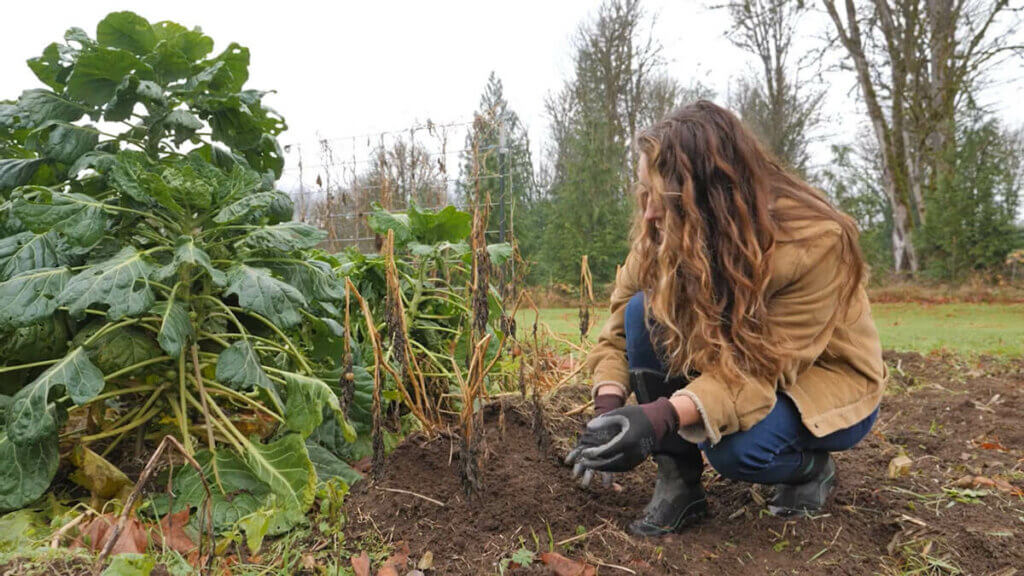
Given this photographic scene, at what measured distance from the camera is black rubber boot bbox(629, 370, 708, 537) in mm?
1845

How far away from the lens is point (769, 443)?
5.84ft

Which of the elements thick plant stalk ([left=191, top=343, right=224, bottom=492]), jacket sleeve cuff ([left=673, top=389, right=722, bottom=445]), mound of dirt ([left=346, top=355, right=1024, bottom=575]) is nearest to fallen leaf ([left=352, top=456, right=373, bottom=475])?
mound of dirt ([left=346, top=355, right=1024, bottom=575])

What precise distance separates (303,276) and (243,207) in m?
A: 0.30

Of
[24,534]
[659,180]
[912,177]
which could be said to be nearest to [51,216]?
[24,534]

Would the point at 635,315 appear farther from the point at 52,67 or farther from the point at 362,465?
the point at 52,67

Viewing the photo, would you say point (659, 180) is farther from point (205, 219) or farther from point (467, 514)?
point (205, 219)

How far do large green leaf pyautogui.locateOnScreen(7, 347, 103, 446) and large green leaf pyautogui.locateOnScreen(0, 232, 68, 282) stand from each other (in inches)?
12.6

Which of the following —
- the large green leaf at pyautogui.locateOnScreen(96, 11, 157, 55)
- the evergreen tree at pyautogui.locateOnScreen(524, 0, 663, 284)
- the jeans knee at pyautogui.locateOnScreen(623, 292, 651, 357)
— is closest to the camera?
the jeans knee at pyautogui.locateOnScreen(623, 292, 651, 357)

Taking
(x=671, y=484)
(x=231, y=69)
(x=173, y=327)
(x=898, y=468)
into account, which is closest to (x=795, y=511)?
(x=671, y=484)

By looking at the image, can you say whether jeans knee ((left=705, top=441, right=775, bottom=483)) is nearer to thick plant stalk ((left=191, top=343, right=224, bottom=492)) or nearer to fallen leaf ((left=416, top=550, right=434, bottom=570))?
fallen leaf ((left=416, top=550, right=434, bottom=570))

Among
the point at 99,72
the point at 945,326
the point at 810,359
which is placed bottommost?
the point at 945,326

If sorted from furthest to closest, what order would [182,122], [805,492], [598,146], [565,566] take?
[598,146] → [182,122] → [805,492] → [565,566]

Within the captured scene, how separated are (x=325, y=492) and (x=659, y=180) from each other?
4.21 ft

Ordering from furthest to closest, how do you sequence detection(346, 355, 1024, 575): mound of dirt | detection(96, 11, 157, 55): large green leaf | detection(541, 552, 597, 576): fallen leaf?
detection(96, 11, 157, 55): large green leaf < detection(346, 355, 1024, 575): mound of dirt < detection(541, 552, 597, 576): fallen leaf
